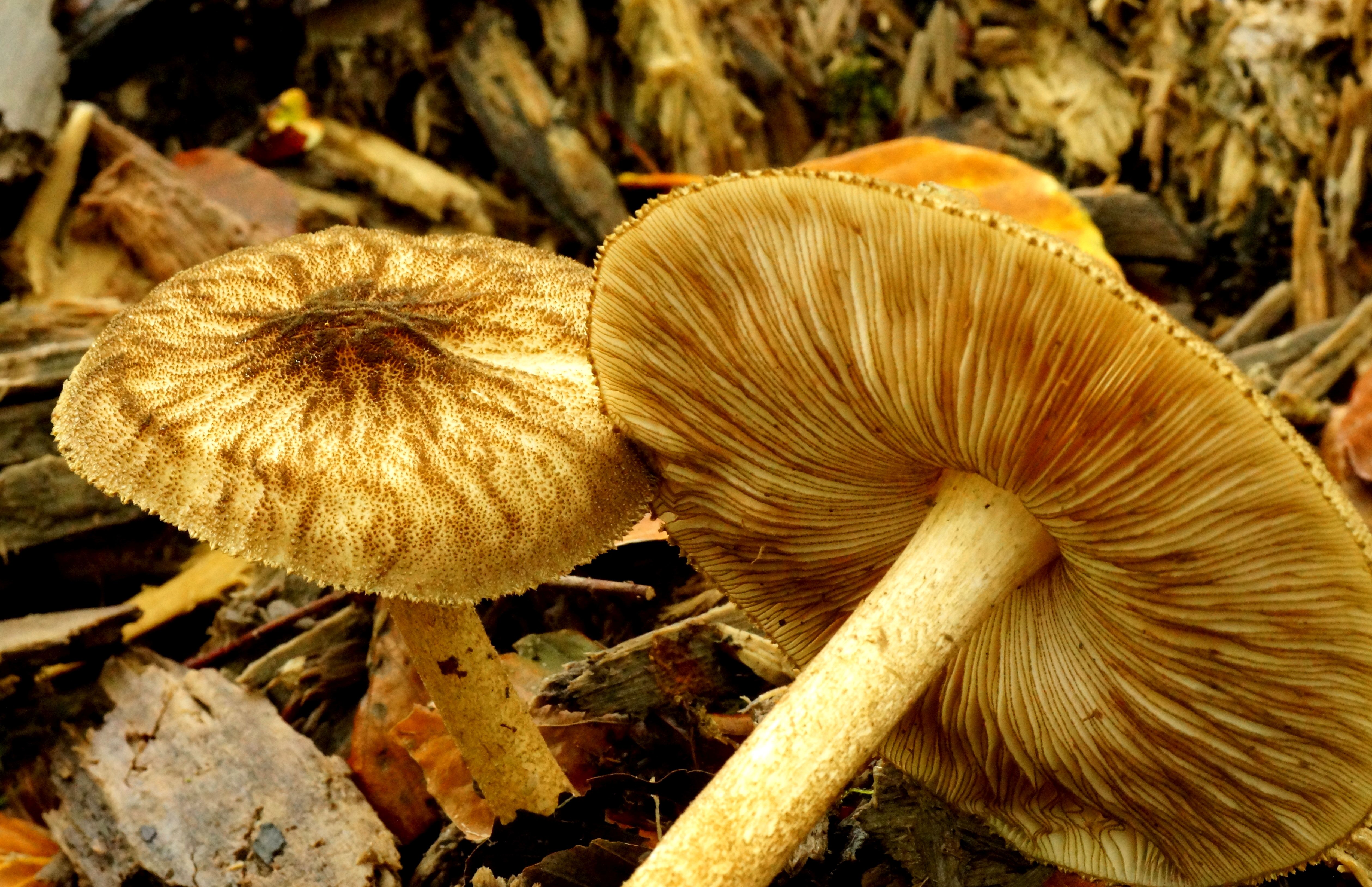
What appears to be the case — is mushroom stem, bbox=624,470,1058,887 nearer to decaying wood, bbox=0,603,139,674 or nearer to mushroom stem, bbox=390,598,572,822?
mushroom stem, bbox=390,598,572,822

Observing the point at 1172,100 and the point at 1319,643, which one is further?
the point at 1172,100

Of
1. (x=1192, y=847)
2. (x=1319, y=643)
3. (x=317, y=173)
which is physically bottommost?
(x=1192, y=847)

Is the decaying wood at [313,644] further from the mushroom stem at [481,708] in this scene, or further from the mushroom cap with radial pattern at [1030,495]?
the mushroom cap with radial pattern at [1030,495]

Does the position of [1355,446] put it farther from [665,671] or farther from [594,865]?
[594,865]

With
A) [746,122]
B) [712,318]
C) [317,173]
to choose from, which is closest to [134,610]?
[712,318]

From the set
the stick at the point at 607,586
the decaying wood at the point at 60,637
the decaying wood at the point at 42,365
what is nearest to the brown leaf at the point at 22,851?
the decaying wood at the point at 60,637

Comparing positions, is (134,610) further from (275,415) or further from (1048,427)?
(1048,427)
